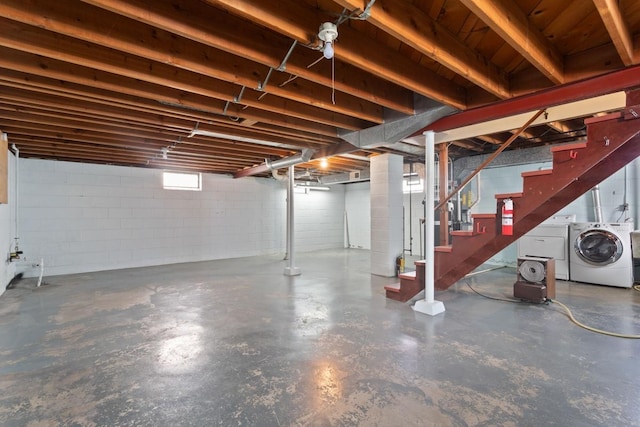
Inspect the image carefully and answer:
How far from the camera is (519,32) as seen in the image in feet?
6.23

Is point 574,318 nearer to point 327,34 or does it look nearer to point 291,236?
point 327,34

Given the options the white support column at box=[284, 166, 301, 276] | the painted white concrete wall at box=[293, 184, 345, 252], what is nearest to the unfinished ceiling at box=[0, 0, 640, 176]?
the white support column at box=[284, 166, 301, 276]

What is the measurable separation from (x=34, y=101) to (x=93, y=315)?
7.44ft

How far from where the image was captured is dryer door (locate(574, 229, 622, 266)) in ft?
14.6

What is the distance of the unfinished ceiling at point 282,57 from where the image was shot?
179 cm

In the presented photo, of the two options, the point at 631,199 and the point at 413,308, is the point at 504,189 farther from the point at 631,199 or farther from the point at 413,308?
the point at 413,308

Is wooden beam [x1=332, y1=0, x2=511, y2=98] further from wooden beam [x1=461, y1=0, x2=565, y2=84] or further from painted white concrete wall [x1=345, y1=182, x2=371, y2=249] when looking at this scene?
painted white concrete wall [x1=345, y1=182, x2=371, y2=249]

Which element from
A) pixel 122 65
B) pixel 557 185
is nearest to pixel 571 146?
pixel 557 185

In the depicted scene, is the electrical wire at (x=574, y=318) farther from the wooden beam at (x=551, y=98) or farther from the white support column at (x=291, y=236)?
the white support column at (x=291, y=236)

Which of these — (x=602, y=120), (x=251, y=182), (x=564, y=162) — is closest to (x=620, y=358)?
(x=564, y=162)

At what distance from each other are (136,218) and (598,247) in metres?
8.51

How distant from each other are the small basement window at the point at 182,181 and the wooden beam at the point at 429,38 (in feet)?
21.6

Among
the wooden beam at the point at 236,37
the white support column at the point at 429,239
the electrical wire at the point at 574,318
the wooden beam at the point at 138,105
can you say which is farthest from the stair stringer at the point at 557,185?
the wooden beam at the point at 138,105

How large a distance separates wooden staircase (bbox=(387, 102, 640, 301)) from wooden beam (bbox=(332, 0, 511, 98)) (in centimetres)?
89
